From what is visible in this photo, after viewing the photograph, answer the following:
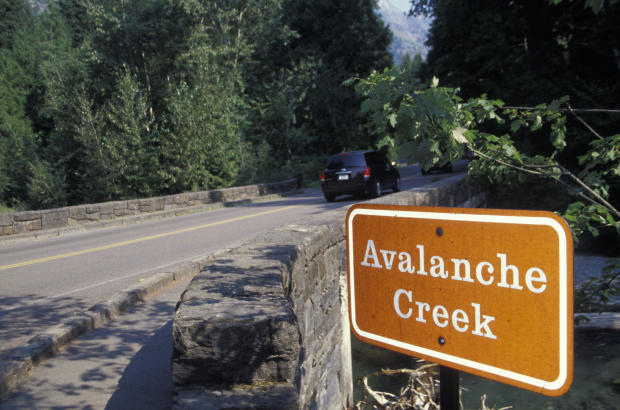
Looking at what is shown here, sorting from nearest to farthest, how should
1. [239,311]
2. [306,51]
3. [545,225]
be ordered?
1. [545,225]
2. [239,311]
3. [306,51]

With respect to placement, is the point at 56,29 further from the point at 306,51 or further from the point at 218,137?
the point at 218,137

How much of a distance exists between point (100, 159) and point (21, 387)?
1737cm

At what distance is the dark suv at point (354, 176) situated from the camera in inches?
626

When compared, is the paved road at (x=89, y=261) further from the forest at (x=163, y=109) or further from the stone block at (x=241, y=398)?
the forest at (x=163, y=109)

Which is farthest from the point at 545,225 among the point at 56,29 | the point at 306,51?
the point at 56,29

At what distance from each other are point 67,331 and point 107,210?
1126 centimetres

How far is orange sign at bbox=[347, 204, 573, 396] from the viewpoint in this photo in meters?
1.06

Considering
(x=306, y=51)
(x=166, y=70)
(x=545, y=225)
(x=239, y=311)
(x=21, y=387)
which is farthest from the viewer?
(x=306, y=51)

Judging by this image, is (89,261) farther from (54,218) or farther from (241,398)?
(241,398)

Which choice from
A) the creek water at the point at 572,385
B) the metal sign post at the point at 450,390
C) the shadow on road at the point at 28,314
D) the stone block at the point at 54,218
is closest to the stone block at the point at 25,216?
the stone block at the point at 54,218

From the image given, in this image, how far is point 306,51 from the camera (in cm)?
3341

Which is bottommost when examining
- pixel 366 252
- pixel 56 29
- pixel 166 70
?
pixel 366 252

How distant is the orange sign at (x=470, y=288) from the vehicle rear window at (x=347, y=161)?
48.6 ft

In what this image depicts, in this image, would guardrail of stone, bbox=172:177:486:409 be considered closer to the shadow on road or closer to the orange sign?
the orange sign
